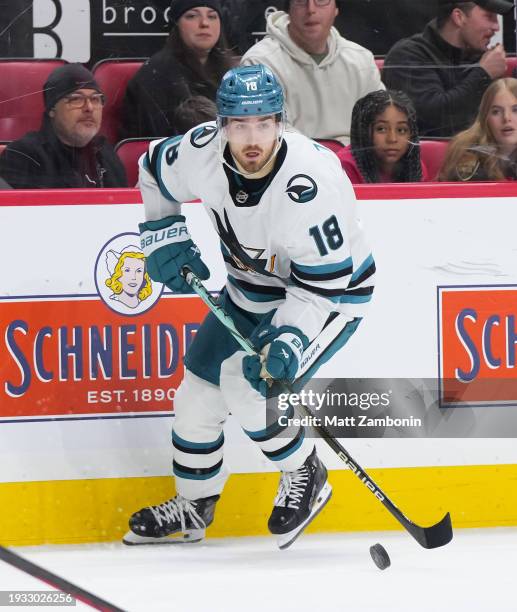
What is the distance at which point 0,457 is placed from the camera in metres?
3.03

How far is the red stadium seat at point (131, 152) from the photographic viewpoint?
10.2 feet

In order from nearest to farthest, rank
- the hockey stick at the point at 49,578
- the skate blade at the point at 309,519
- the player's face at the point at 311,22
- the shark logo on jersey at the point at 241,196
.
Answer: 1. the hockey stick at the point at 49,578
2. the shark logo on jersey at the point at 241,196
3. the skate blade at the point at 309,519
4. the player's face at the point at 311,22

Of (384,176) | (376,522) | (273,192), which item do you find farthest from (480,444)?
(273,192)

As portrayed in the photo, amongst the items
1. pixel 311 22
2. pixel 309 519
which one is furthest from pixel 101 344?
pixel 311 22

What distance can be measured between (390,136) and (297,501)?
3.48 ft

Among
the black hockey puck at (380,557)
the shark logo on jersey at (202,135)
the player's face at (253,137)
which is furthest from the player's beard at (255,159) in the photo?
the black hockey puck at (380,557)

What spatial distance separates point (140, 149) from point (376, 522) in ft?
4.08

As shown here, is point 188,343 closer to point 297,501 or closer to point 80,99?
point 297,501

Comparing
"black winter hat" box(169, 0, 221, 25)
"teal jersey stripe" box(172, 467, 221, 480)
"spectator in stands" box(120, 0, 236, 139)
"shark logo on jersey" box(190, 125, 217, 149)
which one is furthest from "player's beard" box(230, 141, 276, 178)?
"teal jersey stripe" box(172, 467, 221, 480)

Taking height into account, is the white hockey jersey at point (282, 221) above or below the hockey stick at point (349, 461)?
above

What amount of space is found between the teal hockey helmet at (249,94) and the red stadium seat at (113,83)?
1.64 feet

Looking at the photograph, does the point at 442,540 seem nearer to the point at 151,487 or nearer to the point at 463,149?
the point at 151,487

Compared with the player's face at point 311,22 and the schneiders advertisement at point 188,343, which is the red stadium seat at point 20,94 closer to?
the schneiders advertisement at point 188,343

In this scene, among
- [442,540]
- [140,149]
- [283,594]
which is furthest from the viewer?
[140,149]
